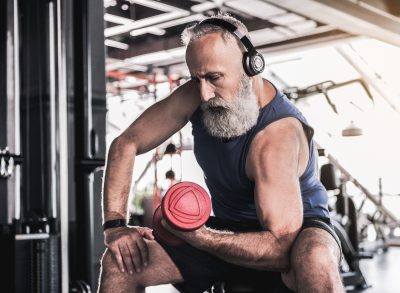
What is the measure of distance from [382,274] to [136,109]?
4.91 m

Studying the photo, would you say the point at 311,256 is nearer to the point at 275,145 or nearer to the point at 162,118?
the point at 275,145

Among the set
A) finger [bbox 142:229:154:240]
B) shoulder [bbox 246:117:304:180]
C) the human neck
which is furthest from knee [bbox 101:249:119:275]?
the human neck

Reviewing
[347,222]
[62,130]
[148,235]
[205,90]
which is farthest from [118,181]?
[347,222]

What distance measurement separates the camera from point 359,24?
5059 millimetres

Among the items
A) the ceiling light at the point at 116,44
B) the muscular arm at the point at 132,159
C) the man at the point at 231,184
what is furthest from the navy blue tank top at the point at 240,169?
the ceiling light at the point at 116,44

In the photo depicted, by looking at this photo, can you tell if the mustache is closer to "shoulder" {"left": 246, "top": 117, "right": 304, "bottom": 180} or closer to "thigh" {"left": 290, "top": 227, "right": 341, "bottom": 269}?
"shoulder" {"left": 246, "top": 117, "right": 304, "bottom": 180}

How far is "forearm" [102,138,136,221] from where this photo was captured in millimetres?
1733

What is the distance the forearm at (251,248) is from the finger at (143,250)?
0.20 m

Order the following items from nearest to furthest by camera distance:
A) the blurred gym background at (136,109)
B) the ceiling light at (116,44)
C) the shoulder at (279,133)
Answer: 1. the shoulder at (279,133)
2. the blurred gym background at (136,109)
3. the ceiling light at (116,44)

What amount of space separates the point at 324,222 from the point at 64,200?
1.26 metres

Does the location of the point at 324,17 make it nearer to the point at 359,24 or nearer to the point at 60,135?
the point at 359,24

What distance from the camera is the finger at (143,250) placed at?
1617 millimetres

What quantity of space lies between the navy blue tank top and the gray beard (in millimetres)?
23

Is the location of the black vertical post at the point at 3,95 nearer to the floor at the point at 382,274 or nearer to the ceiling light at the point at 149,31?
the floor at the point at 382,274
